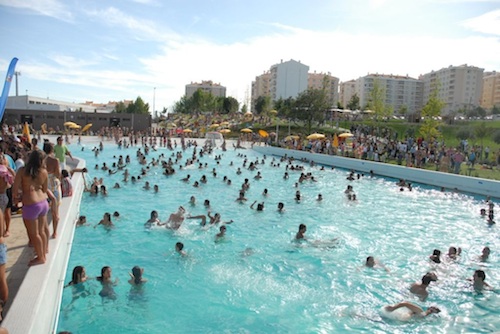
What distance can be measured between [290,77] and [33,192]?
110 m

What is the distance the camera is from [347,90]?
13650 centimetres

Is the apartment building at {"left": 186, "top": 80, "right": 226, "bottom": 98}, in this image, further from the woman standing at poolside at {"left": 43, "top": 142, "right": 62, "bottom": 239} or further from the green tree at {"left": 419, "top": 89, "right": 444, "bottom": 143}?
the woman standing at poolside at {"left": 43, "top": 142, "right": 62, "bottom": 239}

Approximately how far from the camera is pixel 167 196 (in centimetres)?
1627

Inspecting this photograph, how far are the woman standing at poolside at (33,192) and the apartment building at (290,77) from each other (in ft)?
352

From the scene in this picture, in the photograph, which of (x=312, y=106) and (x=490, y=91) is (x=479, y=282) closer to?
(x=312, y=106)

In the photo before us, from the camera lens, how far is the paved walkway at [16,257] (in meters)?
5.13

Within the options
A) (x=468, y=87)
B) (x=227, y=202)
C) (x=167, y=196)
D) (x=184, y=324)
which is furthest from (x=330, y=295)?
(x=468, y=87)

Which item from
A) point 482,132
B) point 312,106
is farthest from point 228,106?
point 482,132

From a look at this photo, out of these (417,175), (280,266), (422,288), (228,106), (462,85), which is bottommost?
(280,266)

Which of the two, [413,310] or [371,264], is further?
[371,264]

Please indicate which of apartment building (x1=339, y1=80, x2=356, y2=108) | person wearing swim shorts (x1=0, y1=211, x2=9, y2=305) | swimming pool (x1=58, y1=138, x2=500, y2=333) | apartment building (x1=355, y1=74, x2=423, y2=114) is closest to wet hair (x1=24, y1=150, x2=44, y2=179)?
person wearing swim shorts (x1=0, y1=211, x2=9, y2=305)

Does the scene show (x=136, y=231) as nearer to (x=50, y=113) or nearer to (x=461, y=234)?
(x=461, y=234)

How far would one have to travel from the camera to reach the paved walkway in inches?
202

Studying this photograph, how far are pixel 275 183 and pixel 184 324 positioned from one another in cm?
1404
